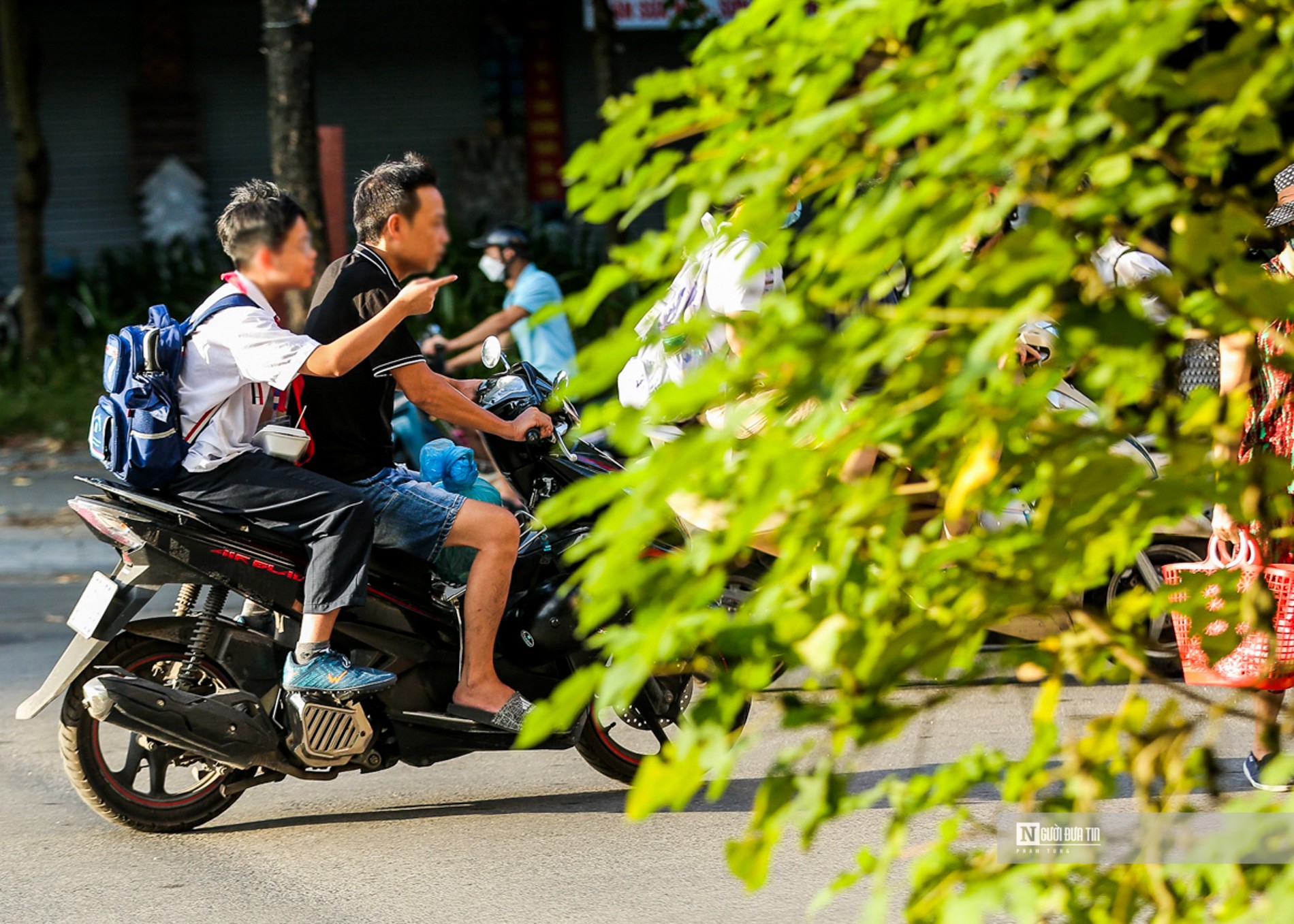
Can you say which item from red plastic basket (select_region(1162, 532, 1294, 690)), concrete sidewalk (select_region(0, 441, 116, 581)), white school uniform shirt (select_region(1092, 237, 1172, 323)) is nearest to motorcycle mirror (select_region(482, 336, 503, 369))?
white school uniform shirt (select_region(1092, 237, 1172, 323))

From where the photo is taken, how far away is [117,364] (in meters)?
4.00

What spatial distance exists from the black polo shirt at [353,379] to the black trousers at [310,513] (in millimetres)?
277

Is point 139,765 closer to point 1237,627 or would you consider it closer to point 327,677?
point 327,677

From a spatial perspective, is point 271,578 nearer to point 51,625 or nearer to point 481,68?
point 51,625

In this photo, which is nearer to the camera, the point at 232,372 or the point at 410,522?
the point at 232,372

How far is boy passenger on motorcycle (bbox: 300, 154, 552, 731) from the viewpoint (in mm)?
4371

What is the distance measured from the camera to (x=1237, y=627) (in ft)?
6.43

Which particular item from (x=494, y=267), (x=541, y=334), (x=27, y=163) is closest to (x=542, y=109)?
(x=27, y=163)

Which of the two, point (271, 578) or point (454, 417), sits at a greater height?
point (454, 417)

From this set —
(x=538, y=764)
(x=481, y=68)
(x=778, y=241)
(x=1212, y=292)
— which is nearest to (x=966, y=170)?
(x=778, y=241)

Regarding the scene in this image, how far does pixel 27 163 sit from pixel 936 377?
1266 cm

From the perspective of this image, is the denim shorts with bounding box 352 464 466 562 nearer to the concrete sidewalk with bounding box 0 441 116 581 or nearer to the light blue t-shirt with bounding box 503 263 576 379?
the light blue t-shirt with bounding box 503 263 576 379

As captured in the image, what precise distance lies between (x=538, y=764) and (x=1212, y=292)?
12.5ft

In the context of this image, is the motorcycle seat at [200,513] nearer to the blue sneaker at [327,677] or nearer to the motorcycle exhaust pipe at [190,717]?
the blue sneaker at [327,677]
